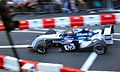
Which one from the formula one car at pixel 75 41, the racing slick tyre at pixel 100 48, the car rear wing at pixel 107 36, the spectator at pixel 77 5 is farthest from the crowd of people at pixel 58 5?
the racing slick tyre at pixel 100 48

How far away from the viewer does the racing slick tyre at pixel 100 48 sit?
1035 cm

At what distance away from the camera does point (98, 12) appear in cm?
1666

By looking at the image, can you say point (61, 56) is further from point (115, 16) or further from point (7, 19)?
point (7, 19)

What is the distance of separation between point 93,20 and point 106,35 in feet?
7.85

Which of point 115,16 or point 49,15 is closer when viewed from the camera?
point 115,16

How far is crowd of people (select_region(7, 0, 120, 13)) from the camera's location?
16.9 meters

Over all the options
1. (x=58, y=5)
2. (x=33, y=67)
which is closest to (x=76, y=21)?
(x=58, y=5)

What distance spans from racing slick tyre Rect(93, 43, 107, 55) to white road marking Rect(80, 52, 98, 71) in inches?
4.3

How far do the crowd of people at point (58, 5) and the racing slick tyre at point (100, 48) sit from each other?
660 cm

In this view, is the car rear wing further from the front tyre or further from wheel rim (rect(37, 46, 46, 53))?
wheel rim (rect(37, 46, 46, 53))

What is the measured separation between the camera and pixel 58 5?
17.2 meters

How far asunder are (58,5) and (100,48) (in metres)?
7.03

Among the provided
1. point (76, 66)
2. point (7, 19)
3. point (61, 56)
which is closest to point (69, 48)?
point (61, 56)

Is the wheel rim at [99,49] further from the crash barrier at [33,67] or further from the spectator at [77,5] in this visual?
the spectator at [77,5]
